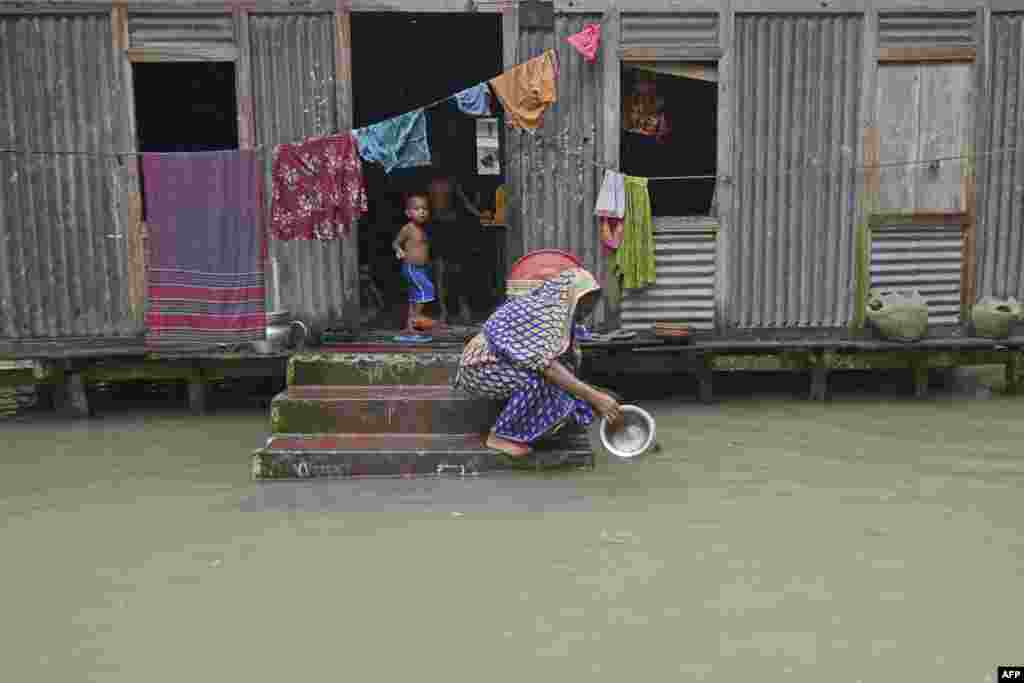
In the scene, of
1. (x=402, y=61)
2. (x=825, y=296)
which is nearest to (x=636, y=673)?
(x=825, y=296)

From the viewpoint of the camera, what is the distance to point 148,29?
7.29m

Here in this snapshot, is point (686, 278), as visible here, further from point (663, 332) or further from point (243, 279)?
point (243, 279)

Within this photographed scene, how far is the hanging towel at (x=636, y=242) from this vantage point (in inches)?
300

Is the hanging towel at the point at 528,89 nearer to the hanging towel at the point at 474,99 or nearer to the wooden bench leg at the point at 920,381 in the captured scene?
the hanging towel at the point at 474,99

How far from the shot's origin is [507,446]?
5.66m

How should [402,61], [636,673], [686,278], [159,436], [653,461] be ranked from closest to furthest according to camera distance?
[636,673] < [653,461] < [159,436] < [686,278] < [402,61]

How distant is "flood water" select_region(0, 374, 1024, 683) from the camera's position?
3307 millimetres

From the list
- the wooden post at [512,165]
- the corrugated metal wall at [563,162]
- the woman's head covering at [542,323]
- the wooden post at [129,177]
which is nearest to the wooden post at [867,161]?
the corrugated metal wall at [563,162]

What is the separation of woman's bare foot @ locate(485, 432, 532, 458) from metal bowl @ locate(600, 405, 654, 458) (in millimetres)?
526

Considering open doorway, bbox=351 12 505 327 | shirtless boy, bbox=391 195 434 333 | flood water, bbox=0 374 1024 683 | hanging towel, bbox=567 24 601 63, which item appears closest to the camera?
flood water, bbox=0 374 1024 683

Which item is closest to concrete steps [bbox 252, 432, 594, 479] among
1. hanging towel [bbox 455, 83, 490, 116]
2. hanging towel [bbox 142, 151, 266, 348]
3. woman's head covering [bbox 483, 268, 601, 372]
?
woman's head covering [bbox 483, 268, 601, 372]

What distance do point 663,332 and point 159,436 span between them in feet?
13.7

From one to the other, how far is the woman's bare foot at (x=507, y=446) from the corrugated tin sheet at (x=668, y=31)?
384 centimetres

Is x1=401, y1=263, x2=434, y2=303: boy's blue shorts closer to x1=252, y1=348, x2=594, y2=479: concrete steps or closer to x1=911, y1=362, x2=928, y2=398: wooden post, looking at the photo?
x1=252, y1=348, x2=594, y2=479: concrete steps
